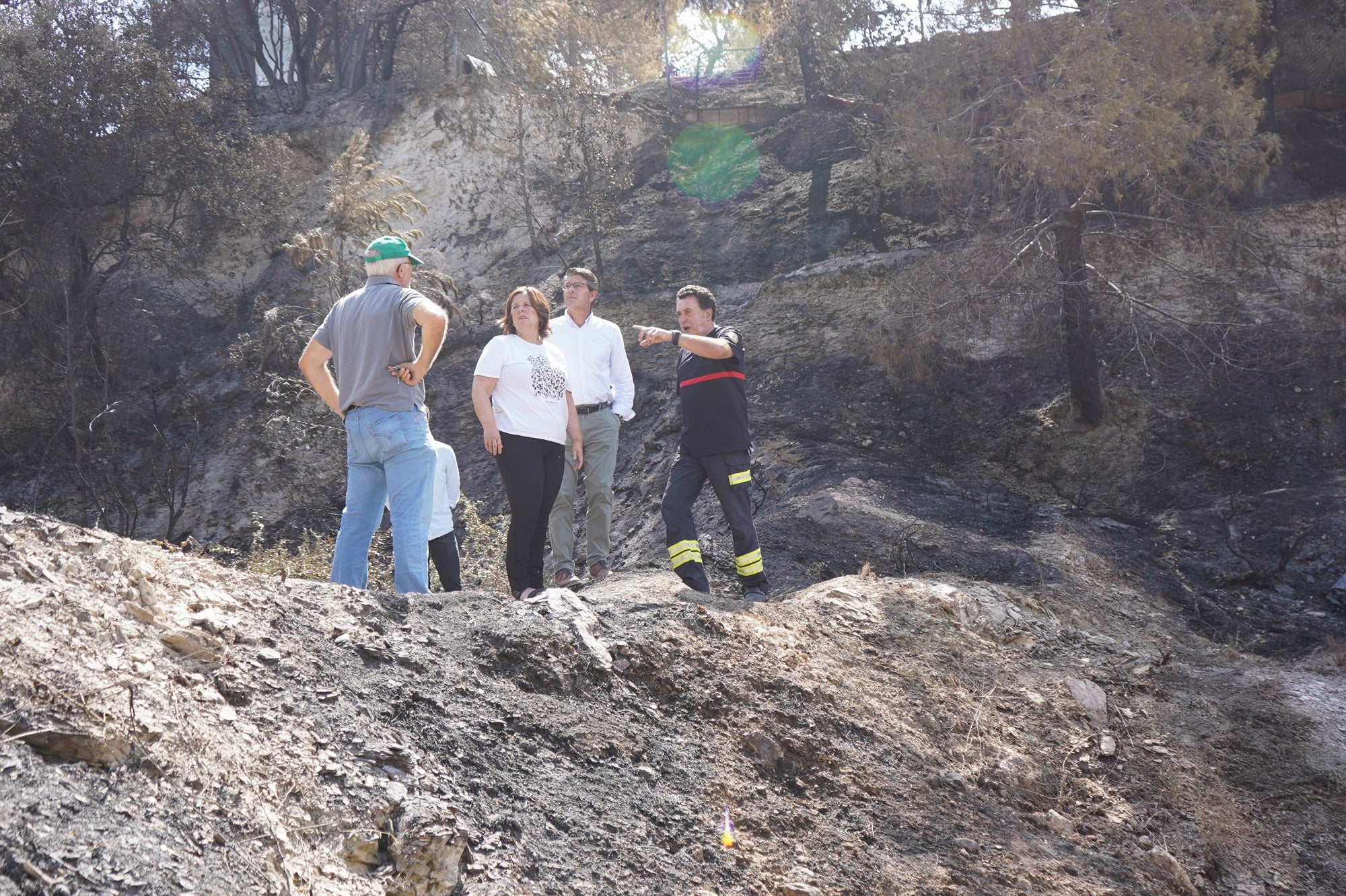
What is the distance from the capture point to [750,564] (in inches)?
213

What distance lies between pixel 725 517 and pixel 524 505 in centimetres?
111

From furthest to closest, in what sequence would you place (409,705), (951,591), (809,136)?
(809,136)
(951,591)
(409,705)

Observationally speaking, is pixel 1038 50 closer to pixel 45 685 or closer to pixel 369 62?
pixel 45 685

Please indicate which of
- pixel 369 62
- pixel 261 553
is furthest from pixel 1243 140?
pixel 369 62

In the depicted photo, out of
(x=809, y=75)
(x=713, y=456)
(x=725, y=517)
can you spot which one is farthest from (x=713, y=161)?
(x=725, y=517)

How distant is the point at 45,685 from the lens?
2404 millimetres

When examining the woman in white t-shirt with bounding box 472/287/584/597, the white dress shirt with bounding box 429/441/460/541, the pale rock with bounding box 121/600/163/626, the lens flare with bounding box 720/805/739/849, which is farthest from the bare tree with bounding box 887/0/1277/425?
the pale rock with bounding box 121/600/163/626

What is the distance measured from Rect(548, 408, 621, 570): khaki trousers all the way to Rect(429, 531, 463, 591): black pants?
557 millimetres

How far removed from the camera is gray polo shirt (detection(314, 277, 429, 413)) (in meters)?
4.29

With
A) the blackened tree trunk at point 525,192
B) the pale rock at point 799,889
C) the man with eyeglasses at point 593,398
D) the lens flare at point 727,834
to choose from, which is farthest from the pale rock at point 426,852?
the blackened tree trunk at point 525,192

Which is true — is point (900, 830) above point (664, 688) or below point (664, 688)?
below

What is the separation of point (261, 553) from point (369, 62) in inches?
515

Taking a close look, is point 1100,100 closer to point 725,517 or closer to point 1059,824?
point 725,517

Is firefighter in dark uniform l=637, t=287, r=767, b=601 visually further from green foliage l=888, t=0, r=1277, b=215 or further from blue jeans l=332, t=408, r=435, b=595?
green foliage l=888, t=0, r=1277, b=215
